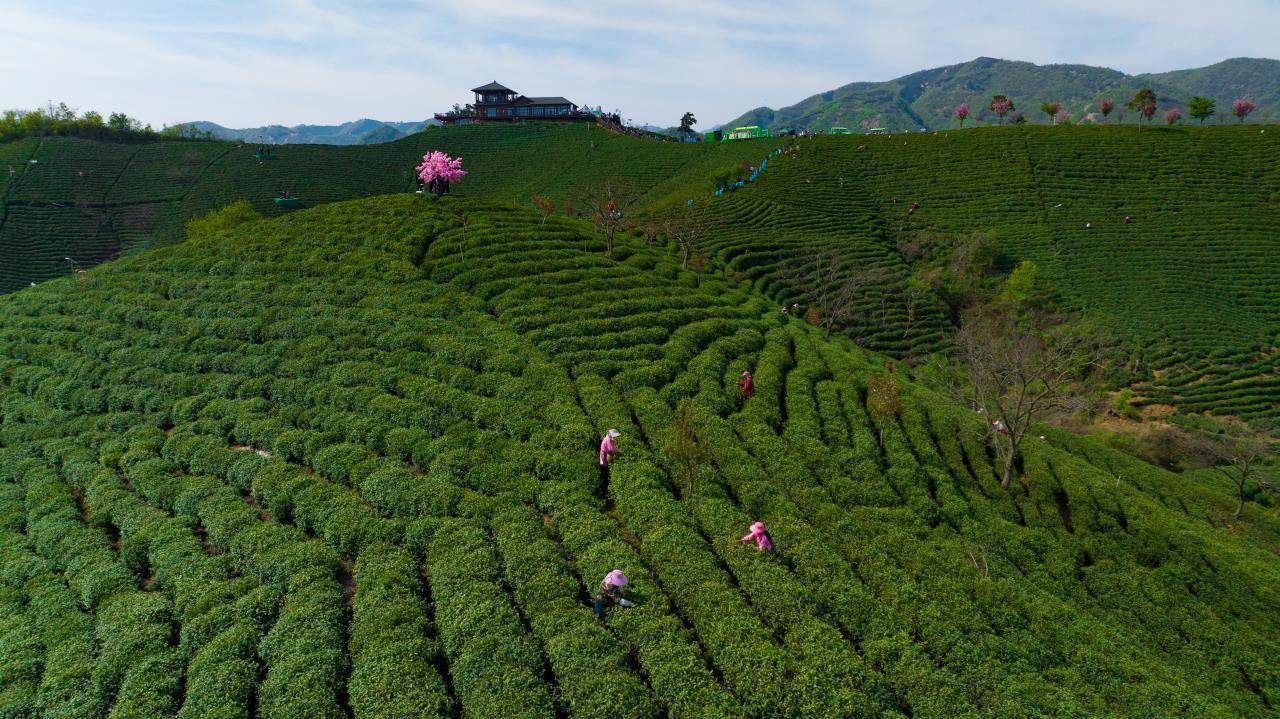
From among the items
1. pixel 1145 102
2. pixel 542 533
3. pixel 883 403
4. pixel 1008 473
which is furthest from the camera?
pixel 1145 102

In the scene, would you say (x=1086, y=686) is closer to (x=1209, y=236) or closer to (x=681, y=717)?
(x=681, y=717)

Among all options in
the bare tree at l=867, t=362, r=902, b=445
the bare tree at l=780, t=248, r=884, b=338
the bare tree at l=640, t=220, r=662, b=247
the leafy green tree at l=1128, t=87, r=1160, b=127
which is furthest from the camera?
the leafy green tree at l=1128, t=87, r=1160, b=127

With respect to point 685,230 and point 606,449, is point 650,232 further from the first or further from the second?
point 606,449

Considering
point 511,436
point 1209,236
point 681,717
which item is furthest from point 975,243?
point 681,717

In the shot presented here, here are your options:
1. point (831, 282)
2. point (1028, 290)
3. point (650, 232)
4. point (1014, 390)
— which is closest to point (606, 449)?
point (1014, 390)

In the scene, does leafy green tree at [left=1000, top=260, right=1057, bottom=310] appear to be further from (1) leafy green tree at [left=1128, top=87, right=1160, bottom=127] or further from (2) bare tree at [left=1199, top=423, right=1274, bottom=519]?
(1) leafy green tree at [left=1128, top=87, right=1160, bottom=127]

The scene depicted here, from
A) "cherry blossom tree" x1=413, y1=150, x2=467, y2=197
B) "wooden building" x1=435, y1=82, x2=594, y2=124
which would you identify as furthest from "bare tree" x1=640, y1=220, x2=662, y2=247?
"wooden building" x1=435, y1=82, x2=594, y2=124
